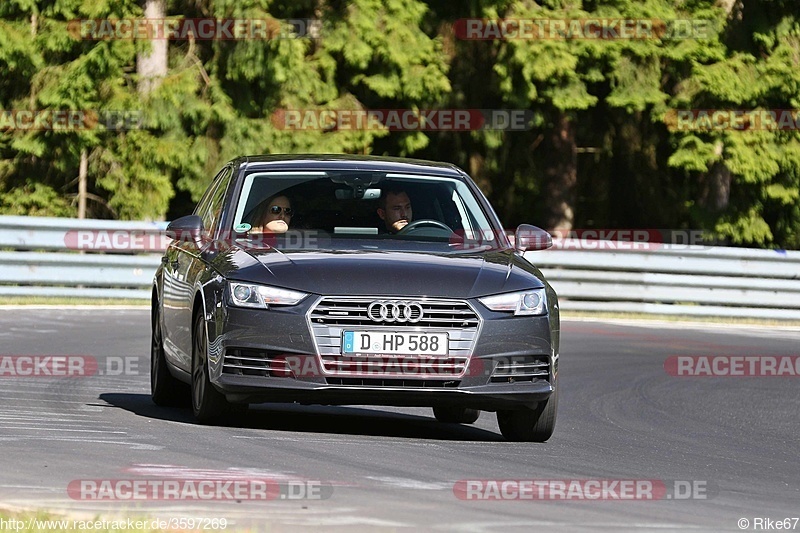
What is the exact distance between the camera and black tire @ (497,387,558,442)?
32.5 feet

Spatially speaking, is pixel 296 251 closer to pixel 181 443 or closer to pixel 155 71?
pixel 181 443

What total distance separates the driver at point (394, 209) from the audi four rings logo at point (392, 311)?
50.1 inches

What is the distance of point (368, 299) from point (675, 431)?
297cm

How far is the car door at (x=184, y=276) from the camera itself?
10.4 m

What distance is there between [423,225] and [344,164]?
2.23 ft

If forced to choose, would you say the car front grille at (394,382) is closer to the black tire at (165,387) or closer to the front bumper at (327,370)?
the front bumper at (327,370)

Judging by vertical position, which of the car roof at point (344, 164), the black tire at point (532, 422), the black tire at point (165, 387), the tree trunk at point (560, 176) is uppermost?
the car roof at point (344, 164)

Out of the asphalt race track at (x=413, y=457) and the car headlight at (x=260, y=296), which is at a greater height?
the car headlight at (x=260, y=296)

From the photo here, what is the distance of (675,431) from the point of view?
37.1 ft

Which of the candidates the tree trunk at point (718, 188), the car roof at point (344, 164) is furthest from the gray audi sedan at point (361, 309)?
the tree trunk at point (718, 188)

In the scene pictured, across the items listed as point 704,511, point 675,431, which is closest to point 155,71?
point 675,431

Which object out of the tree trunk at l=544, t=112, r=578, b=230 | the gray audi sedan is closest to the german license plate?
the gray audi sedan

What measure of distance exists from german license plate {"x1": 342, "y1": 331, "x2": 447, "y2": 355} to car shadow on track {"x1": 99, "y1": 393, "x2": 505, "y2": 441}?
87 cm

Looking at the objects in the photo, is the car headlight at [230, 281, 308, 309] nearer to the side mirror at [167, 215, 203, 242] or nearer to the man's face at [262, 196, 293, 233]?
the man's face at [262, 196, 293, 233]
